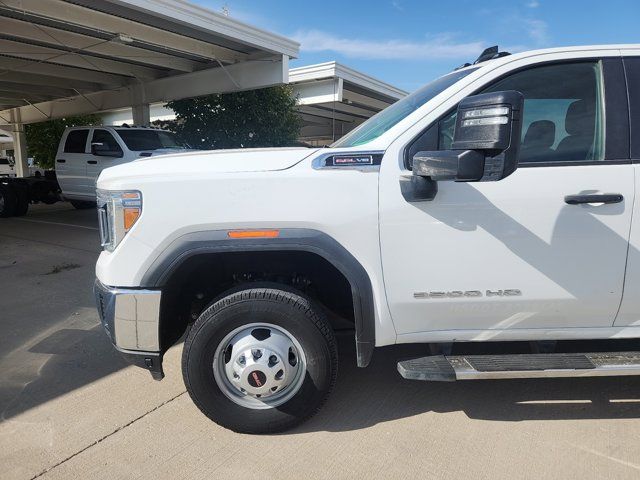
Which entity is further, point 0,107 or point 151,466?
point 0,107

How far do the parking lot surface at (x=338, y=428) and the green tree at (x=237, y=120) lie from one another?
10.1 meters

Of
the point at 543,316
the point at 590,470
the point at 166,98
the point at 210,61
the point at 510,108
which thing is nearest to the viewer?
the point at 510,108

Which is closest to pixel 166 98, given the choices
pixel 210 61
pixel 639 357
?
pixel 210 61

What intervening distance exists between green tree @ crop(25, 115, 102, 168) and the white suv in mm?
13550

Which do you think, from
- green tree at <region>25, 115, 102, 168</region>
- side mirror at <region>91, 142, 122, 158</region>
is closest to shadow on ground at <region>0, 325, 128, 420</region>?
side mirror at <region>91, 142, 122, 158</region>

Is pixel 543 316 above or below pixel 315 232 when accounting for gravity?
below

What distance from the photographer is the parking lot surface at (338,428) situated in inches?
97.4

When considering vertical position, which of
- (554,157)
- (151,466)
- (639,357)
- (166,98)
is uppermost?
(166,98)

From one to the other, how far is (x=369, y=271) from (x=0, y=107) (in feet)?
84.1

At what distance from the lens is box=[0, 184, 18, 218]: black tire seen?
12.0m

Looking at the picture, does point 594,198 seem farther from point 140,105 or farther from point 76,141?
point 140,105

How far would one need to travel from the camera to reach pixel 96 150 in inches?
380

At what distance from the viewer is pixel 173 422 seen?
9.50 feet

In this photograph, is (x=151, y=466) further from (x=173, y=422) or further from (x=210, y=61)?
(x=210, y=61)
